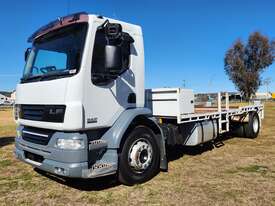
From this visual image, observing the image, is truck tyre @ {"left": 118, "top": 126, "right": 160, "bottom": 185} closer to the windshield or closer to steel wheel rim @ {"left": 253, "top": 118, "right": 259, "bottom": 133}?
the windshield

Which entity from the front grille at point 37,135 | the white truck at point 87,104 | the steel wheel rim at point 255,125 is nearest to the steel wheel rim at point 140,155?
the white truck at point 87,104

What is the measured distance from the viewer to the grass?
493 centimetres

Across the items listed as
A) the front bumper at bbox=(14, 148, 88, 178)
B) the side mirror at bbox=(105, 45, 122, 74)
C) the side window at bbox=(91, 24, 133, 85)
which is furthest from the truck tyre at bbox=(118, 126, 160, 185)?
the side mirror at bbox=(105, 45, 122, 74)

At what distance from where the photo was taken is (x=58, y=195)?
17.1ft

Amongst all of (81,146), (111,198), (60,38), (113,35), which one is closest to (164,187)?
(111,198)

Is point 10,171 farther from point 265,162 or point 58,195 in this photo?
point 265,162

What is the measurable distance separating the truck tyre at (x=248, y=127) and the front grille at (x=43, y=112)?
24.3 feet

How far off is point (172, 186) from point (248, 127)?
19.8 feet

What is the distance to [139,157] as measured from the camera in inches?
222

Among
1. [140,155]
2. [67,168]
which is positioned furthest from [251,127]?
[67,168]

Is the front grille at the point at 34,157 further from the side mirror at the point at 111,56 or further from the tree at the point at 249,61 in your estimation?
the tree at the point at 249,61

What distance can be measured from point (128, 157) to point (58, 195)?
4.30 ft

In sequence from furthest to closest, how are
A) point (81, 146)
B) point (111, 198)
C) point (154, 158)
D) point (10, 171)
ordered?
1. point (10, 171)
2. point (154, 158)
3. point (111, 198)
4. point (81, 146)

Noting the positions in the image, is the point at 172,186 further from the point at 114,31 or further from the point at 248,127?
the point at 248,127
